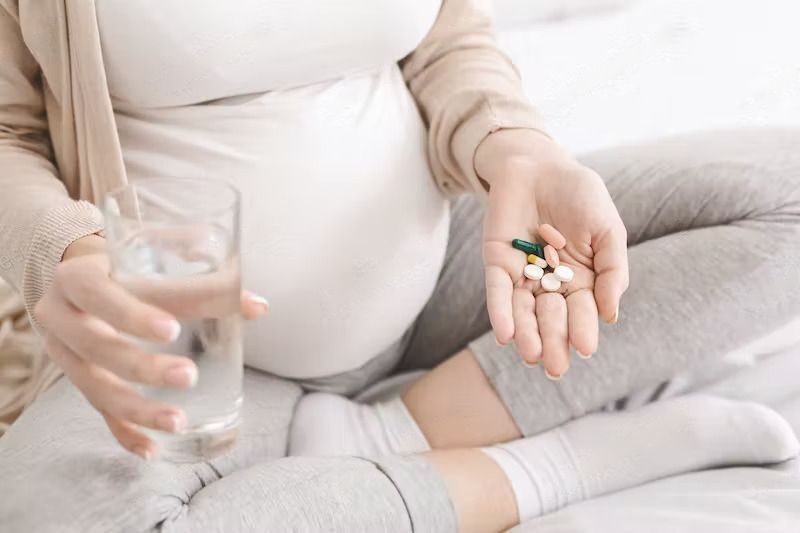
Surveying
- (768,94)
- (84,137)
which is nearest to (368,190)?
(84,137)

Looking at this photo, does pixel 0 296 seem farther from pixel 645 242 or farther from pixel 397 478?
pixel 645 242

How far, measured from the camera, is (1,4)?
743mm

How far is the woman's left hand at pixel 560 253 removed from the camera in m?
0.62

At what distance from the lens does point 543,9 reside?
145 cm

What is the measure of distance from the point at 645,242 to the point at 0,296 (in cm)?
67

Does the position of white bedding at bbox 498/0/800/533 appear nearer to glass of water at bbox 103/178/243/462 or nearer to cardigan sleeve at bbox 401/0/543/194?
cardigan sleeve at bbox 401/0/543/194

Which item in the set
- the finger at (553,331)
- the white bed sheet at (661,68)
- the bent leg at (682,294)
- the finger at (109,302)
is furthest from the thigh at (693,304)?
the finger at (109,302)

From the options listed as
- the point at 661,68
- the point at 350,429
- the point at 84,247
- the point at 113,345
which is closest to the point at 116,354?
the point at 113,345

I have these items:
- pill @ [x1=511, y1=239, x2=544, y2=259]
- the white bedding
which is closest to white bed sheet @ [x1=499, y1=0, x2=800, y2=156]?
the white bedding

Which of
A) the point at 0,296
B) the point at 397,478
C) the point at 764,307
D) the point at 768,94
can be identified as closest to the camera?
the point at 397,478

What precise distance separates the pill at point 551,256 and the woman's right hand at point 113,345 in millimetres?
212

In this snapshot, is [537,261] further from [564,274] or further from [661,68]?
[661,68]

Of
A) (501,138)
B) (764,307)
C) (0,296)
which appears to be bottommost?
(0,296)

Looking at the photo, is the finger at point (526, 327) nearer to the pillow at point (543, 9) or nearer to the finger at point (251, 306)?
the finger at point (251, 306)
